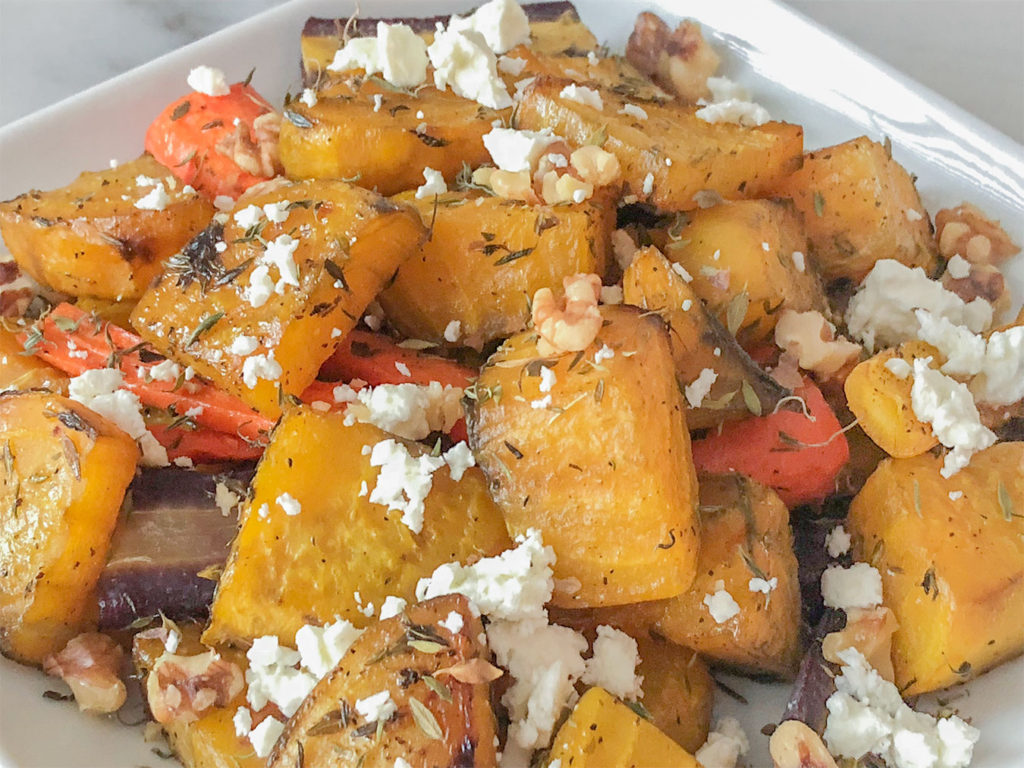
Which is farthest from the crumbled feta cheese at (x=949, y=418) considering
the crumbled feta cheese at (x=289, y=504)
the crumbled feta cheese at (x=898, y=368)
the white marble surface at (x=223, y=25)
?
the white marble surface at (x=223, y=25)

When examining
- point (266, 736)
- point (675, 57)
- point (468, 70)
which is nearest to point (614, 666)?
point (266, 736)

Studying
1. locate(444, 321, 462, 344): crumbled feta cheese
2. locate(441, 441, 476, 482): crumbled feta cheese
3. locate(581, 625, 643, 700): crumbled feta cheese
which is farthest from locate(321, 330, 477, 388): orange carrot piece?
locate(581, 625, 643, 700): crumbled feta cheese

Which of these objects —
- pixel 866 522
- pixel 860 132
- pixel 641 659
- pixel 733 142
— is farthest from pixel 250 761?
pixel 860 132

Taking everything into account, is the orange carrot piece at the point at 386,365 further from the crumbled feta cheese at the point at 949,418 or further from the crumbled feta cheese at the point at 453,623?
the crumbled feta cheese at the point at 949,418

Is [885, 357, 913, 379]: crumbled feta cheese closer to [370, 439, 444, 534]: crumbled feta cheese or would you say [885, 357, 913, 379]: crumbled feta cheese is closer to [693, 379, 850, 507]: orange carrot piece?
[693, 379, 850, 507]: orange carrot piece

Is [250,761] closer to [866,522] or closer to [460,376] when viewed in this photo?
[460,376]
